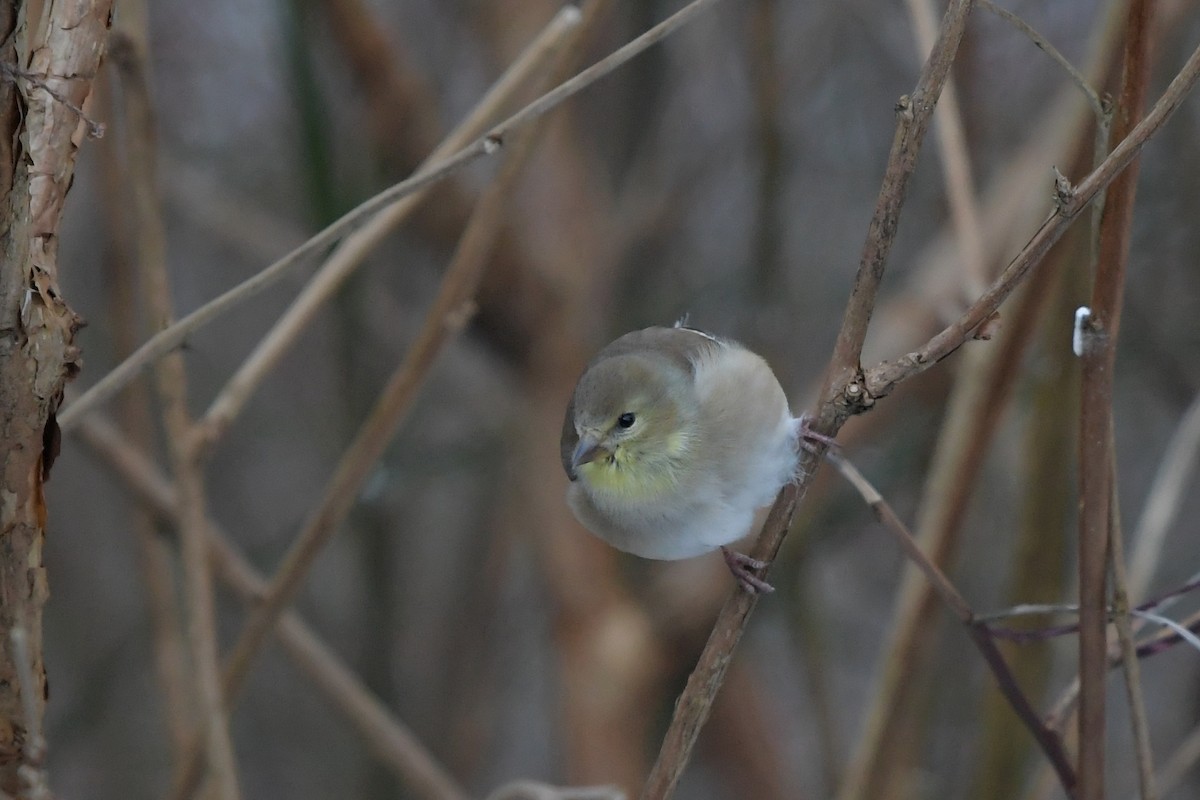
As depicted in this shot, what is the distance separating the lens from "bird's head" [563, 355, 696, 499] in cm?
108

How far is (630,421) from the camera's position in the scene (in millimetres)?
1092

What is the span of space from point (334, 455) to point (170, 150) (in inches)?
28.8

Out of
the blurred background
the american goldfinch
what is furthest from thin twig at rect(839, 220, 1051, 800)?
the american goldfinch

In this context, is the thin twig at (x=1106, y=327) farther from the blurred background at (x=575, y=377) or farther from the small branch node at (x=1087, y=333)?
the blurred background at (x=575, y=377)

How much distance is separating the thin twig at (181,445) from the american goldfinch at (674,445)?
36 cm

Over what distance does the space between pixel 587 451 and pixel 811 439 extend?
0.25 meters

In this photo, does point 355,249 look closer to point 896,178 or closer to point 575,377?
point 896,178

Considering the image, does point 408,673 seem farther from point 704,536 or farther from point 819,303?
point 704,536

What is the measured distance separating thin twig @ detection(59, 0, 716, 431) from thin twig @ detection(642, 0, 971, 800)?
153 millimetres

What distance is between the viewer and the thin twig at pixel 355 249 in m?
1.07

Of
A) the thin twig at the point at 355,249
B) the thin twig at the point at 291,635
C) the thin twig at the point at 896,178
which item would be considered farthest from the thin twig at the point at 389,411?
the thin twig at the point at 896,178

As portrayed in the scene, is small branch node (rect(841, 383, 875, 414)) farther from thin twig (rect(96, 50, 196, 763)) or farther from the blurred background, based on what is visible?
thin twig (rect(96, 50, 196, 763))

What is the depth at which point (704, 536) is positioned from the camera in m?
1.02

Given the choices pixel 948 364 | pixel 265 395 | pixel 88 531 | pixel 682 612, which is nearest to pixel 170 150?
pixel 265 395
